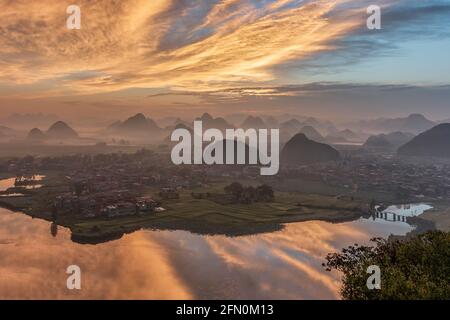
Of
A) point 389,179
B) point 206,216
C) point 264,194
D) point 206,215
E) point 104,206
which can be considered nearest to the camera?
point 206,216

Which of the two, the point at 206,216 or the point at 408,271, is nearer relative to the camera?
the point at 408,271

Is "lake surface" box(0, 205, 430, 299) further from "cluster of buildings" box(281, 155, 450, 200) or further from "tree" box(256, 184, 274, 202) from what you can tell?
"cluster of buildings" box(281, 155, 450, 200)

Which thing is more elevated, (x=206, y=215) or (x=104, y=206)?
(x=104, y=206)

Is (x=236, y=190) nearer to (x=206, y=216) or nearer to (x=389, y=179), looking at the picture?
(x=206, y=216)

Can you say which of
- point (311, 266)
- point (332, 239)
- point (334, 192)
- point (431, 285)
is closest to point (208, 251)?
point (311, 266)

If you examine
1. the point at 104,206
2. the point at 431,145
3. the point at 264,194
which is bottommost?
the point at 104,206

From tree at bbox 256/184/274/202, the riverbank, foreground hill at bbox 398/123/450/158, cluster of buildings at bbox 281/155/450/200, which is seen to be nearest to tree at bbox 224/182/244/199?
tree at bbox 256/184/274/202

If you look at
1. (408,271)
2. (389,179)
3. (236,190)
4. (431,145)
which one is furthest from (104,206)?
(431,145)
